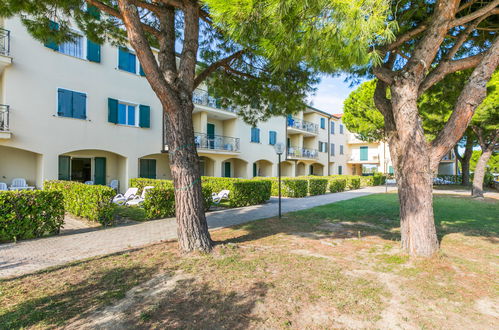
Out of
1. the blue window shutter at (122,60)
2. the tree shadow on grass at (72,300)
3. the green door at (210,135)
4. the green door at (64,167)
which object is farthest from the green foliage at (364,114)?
the tree shadow on grass at (72,300)

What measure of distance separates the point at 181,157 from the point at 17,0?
492cm

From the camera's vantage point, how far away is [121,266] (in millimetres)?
4430

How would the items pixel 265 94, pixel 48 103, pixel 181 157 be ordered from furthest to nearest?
1. pixel 48 103
2. pixel 265 94
3. pixel 181 157

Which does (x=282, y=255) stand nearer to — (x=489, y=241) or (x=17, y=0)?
(x=489, y=241)

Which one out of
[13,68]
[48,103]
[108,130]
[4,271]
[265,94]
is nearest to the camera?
[4,271]

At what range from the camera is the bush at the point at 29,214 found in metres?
5.75

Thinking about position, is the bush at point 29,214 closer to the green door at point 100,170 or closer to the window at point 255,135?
the green door at point 100,170

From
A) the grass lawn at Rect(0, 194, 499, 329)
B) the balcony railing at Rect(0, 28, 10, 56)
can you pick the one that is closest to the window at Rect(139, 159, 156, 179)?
the balcony railing at Rect(0, 28, 10, 56)

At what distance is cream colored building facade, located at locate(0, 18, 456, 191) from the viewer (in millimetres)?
10391

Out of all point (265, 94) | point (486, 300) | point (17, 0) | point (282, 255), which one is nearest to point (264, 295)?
point (282, 255)

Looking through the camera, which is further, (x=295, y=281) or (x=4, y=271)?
(x=4, y=271)

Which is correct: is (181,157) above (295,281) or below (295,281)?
above

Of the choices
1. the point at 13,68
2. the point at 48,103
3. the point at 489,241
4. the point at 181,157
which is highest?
the point at 13,68

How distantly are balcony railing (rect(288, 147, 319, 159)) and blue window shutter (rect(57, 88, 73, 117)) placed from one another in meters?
18.1
